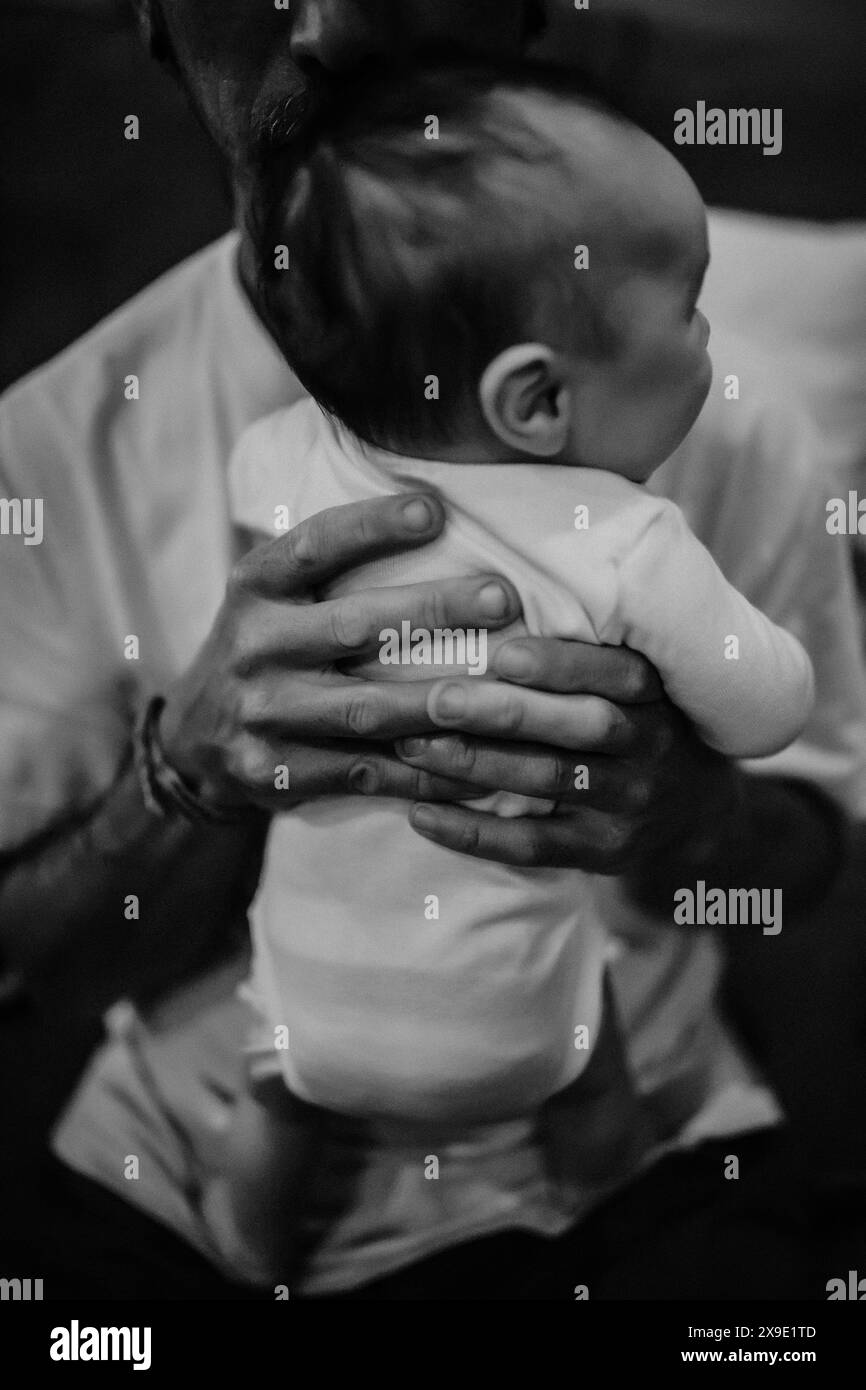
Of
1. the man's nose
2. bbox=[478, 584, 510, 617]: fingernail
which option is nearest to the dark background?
the man's nose

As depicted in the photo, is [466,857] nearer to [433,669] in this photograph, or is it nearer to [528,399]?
[433,669]

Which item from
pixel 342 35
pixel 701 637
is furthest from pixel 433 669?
pixel 342 35

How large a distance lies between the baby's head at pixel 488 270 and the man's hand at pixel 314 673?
73mm

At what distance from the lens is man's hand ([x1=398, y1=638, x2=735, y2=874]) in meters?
0.91

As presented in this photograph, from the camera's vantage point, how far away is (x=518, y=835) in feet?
3.10

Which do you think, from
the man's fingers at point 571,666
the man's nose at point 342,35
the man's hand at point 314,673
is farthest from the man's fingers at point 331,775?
the man's nose at point 342,35

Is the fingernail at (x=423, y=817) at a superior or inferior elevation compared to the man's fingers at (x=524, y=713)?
inferior

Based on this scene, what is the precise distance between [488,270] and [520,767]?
0.33 metres

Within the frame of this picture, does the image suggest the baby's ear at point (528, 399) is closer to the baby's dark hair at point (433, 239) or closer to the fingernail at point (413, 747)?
the baby's dark hair at point (433, 239)

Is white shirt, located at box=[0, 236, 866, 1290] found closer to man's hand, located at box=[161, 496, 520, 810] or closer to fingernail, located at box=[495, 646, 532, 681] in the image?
man's hand, located at box=[161, 496, 520, 810]

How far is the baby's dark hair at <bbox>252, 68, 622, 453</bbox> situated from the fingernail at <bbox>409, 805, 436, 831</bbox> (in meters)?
0.27

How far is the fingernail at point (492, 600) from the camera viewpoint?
2.93ft

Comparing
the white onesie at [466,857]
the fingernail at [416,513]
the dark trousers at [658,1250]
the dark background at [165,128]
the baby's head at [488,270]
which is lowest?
the dark trousers at [658,1250]

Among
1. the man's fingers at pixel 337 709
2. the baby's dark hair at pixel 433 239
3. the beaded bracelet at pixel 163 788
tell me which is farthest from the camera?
the beaded bracelet at pixel 163 788
